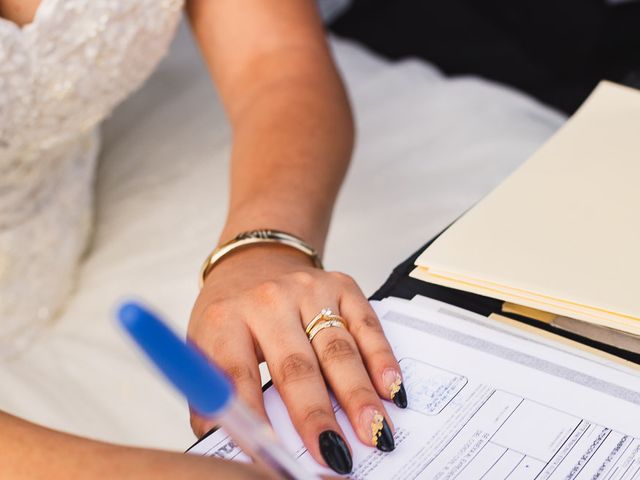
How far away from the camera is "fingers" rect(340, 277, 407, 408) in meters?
0.49

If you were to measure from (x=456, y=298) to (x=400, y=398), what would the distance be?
99mm

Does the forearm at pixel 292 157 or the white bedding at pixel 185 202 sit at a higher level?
the forearm at pixel 292 157

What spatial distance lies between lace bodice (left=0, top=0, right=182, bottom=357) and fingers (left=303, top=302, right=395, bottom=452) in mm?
355

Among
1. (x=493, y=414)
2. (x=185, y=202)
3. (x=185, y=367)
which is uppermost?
(x=185, y=367)

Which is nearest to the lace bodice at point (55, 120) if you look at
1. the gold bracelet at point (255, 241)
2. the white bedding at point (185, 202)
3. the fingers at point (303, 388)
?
the white bedding at point (185, 202)

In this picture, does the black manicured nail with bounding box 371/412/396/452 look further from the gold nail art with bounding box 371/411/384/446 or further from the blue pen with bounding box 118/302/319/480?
the blue pen with bounding box 118/302/319/480

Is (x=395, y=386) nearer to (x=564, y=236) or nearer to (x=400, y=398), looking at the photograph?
(x=400, y=398)

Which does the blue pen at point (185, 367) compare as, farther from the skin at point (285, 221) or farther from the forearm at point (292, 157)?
the forearm at point (292, 157)

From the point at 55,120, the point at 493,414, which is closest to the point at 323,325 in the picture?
the point at 493,414

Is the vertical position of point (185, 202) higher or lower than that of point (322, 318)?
lower

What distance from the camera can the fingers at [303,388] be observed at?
450 mm

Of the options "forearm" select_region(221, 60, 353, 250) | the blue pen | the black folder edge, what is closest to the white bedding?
"forearm" select_region(221, 60, 353, 250)

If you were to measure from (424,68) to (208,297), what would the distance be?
0.75 metres

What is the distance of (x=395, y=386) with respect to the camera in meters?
0.49
